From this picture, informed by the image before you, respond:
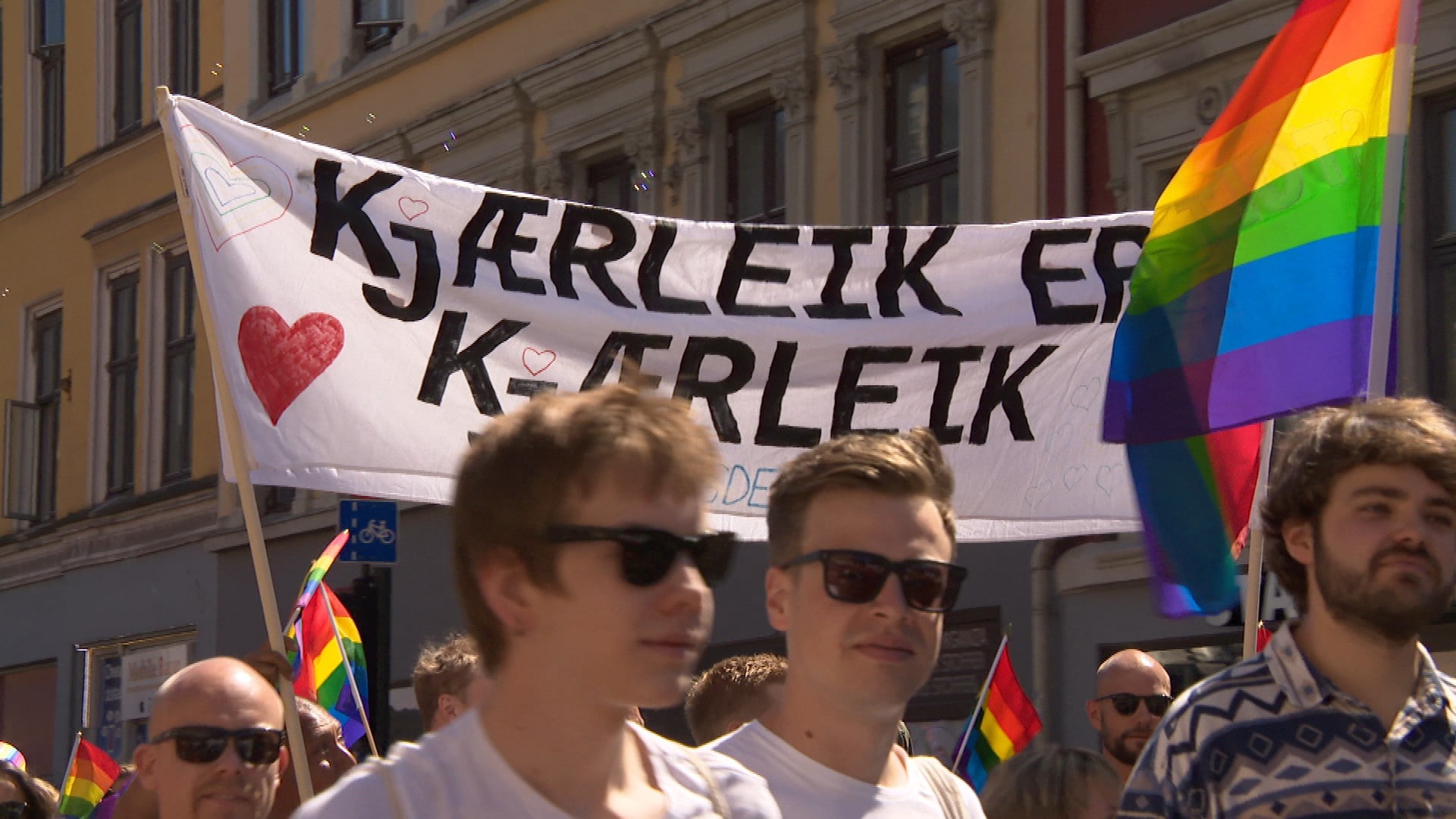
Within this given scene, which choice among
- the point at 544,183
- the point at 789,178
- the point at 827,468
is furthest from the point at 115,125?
the point at 827,468

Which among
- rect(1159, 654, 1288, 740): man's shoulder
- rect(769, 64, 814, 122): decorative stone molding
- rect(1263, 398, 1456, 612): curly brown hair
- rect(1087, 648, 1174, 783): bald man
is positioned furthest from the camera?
rect(769, 64, 814, 122): decorative stone molding

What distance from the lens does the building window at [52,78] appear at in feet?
80.6

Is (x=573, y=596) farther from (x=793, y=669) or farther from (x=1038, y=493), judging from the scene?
(x=1038, y=493)

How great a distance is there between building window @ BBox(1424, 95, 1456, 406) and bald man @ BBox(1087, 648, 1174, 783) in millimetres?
4885

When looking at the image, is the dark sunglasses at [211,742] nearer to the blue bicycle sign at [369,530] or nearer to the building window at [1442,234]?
the blue bicycle sign at [369,530]

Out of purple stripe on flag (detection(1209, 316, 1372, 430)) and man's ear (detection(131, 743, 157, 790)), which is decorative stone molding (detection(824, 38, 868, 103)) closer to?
purple stripe on flag (detection(1209, 316, 1372, 430))

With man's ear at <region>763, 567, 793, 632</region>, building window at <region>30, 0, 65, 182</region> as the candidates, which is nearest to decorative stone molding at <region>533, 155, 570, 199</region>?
building window at <region>30, 0, 65, 182</region>

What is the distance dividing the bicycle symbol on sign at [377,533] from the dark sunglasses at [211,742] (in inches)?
267

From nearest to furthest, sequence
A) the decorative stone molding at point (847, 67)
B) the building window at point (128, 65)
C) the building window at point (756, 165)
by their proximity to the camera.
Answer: the decorative stone molding at point (847, 67) → the building window at point (756, 165) → the building window at point (128, 65)

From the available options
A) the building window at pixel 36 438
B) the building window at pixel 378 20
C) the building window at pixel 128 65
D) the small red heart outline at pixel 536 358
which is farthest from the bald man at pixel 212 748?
the building window at pixel 36 438

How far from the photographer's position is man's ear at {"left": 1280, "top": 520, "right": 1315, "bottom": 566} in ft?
11.2

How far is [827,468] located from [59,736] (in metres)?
20.9

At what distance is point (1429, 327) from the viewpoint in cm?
1047

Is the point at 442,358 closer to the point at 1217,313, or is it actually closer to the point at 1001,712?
the point at 1217,313
